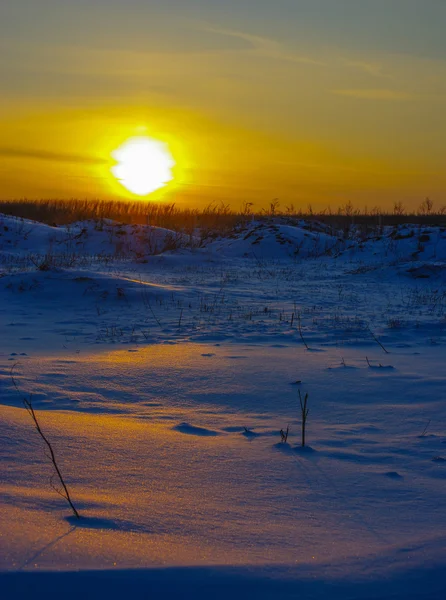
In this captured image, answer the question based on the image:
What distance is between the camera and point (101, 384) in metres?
4.14

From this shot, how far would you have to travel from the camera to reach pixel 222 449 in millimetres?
2859

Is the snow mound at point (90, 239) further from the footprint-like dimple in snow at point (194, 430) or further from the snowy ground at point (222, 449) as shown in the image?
the footprint-like dimple in snow at point (194, 430)

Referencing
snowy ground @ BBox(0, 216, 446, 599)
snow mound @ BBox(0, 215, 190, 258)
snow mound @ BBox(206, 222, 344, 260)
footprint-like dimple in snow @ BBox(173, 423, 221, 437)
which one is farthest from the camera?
snow mound @ BBox(206, 222, 344, 260)

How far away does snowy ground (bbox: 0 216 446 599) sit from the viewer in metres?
1.68

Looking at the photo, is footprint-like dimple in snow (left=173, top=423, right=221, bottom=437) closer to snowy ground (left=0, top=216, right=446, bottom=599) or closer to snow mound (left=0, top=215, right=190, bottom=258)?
snowy ground (left=0, top=216, right=446, bottom=599)

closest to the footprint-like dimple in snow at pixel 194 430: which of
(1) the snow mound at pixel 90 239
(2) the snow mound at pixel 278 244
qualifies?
(1) the snow mound at pixel 90 239

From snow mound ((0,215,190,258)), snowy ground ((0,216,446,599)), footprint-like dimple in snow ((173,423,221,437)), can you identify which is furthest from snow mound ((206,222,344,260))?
footprint-like dimple in snow ((173,423,221,437))

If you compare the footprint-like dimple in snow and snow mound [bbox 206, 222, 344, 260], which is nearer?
the footprint-like dimple in snow

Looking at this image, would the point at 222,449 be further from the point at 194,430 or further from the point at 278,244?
the point at 278,244

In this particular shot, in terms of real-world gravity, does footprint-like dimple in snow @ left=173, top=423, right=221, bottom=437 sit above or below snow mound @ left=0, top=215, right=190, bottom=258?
below

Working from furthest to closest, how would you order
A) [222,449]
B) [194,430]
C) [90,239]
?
1. [90,239]
2. [194,430]
3. [222,449]

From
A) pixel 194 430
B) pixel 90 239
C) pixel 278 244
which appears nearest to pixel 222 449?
pixel 194 430

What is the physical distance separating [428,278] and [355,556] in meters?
10.3

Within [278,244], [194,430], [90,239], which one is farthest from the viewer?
[90,239]
